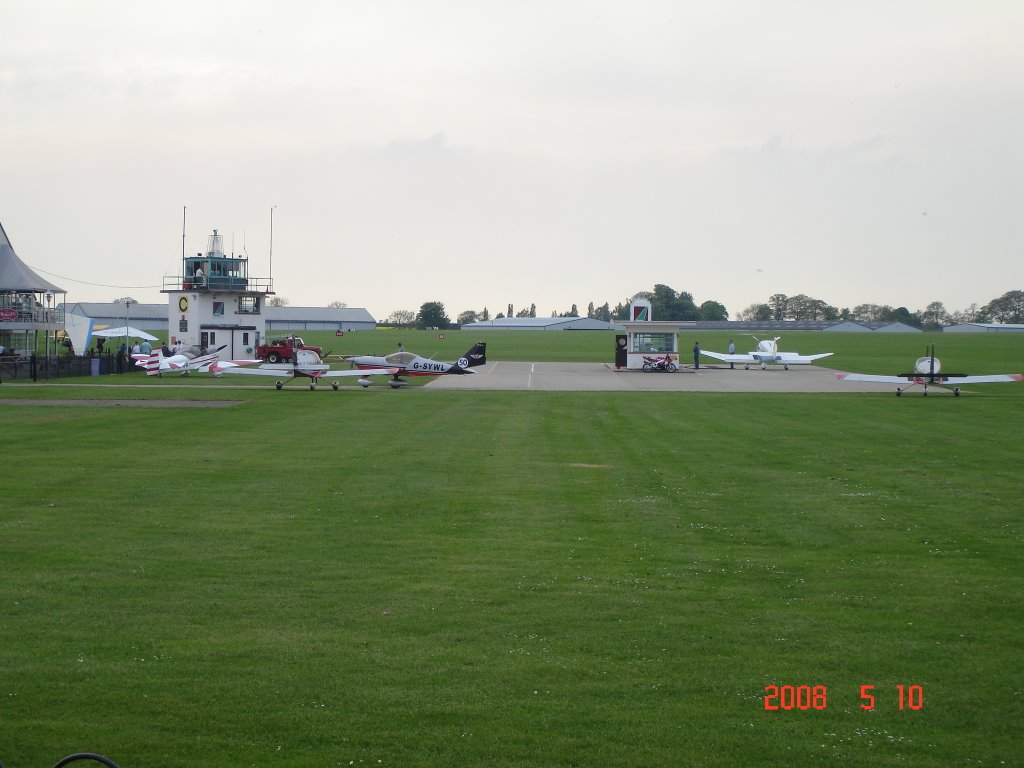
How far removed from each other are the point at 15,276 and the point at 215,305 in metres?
12.5

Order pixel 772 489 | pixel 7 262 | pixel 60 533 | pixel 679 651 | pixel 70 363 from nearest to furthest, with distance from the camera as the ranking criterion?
pixel 679 651
pixel 60 533
pixel 772 489
pixel 70 363
pixel 7 262

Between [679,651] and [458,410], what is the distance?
2374cm

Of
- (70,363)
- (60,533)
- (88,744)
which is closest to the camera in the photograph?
(88,744)

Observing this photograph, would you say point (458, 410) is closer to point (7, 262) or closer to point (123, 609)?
point (123, 609)

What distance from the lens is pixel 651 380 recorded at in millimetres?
48750

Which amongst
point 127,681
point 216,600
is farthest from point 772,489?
A: point 127,681

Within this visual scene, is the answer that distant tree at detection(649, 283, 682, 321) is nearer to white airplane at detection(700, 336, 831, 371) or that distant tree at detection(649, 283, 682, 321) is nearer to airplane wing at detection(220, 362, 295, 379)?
white airplane at detection(700, 336, 831, 371)

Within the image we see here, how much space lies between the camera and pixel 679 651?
832 cm

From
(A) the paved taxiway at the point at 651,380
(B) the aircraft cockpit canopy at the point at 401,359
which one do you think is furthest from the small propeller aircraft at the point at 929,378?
(B) the aircraft cockpit canopy at the point at 401,359

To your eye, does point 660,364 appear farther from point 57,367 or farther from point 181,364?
point 57,367

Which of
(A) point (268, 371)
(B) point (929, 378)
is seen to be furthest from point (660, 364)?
(A) point (268, 371)

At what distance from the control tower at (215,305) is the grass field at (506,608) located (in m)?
43.0
